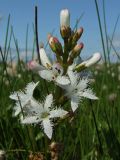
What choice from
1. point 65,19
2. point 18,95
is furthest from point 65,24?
point 18,95

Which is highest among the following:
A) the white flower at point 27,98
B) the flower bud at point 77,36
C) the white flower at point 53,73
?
the flower bud at point 77,36

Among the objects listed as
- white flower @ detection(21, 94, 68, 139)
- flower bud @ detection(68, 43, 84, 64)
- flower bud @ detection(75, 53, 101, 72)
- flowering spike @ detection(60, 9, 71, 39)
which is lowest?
white flower @ detection(21, 94, 68, 139)

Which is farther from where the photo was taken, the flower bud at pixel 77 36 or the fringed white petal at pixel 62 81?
the flower bud at pixel 77 36

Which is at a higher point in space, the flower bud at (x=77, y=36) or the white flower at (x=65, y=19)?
the white flower at (x=65, y=19)

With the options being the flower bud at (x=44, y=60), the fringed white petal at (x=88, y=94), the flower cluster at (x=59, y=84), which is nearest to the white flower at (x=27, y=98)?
the flower cluster at (x=59, y=84)

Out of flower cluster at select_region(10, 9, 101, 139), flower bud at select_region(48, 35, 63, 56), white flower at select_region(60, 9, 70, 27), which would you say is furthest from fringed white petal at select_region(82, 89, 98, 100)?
white flower at select_region(60, 9, 70, 27)

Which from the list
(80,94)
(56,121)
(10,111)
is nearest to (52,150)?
(56,121)

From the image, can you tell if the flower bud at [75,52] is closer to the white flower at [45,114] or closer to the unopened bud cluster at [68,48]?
the unopened bud cluster at [68,48]

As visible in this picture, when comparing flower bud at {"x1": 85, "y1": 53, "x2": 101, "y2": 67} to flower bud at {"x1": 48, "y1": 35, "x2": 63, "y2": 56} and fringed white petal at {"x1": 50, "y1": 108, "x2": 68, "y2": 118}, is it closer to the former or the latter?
flower bud at {"x1": 48, "y1": 35, "x2": 63, "y2": 56}
